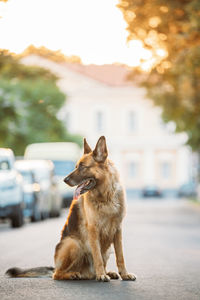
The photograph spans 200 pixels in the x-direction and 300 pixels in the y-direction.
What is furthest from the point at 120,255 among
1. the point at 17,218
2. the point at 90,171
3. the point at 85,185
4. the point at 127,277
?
the point at 17,218

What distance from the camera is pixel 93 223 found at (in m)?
8.93

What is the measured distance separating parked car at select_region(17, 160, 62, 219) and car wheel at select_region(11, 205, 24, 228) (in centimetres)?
479

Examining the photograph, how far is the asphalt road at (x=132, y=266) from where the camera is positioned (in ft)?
27.0

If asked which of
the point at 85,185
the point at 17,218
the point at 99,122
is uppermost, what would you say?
the point at 99,122

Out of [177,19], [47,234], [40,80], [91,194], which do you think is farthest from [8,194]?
[40,80]

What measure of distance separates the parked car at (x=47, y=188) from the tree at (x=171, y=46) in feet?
17.1

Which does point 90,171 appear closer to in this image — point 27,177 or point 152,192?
point 27,177

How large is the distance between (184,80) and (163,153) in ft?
198

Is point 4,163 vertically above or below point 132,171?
below

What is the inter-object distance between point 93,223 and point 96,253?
1.10 ft

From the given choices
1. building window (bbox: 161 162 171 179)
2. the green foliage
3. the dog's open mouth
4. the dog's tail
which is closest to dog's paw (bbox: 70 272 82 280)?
the dog's tail

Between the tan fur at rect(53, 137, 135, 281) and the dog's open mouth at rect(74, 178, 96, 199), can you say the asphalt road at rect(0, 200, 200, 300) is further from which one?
the dog's open mouth at rect(74, 178, 96, 199)

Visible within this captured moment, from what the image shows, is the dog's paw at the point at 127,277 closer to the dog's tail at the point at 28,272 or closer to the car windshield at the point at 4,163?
the dog's tail at the point at 28,272

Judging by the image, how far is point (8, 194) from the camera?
2219cm
